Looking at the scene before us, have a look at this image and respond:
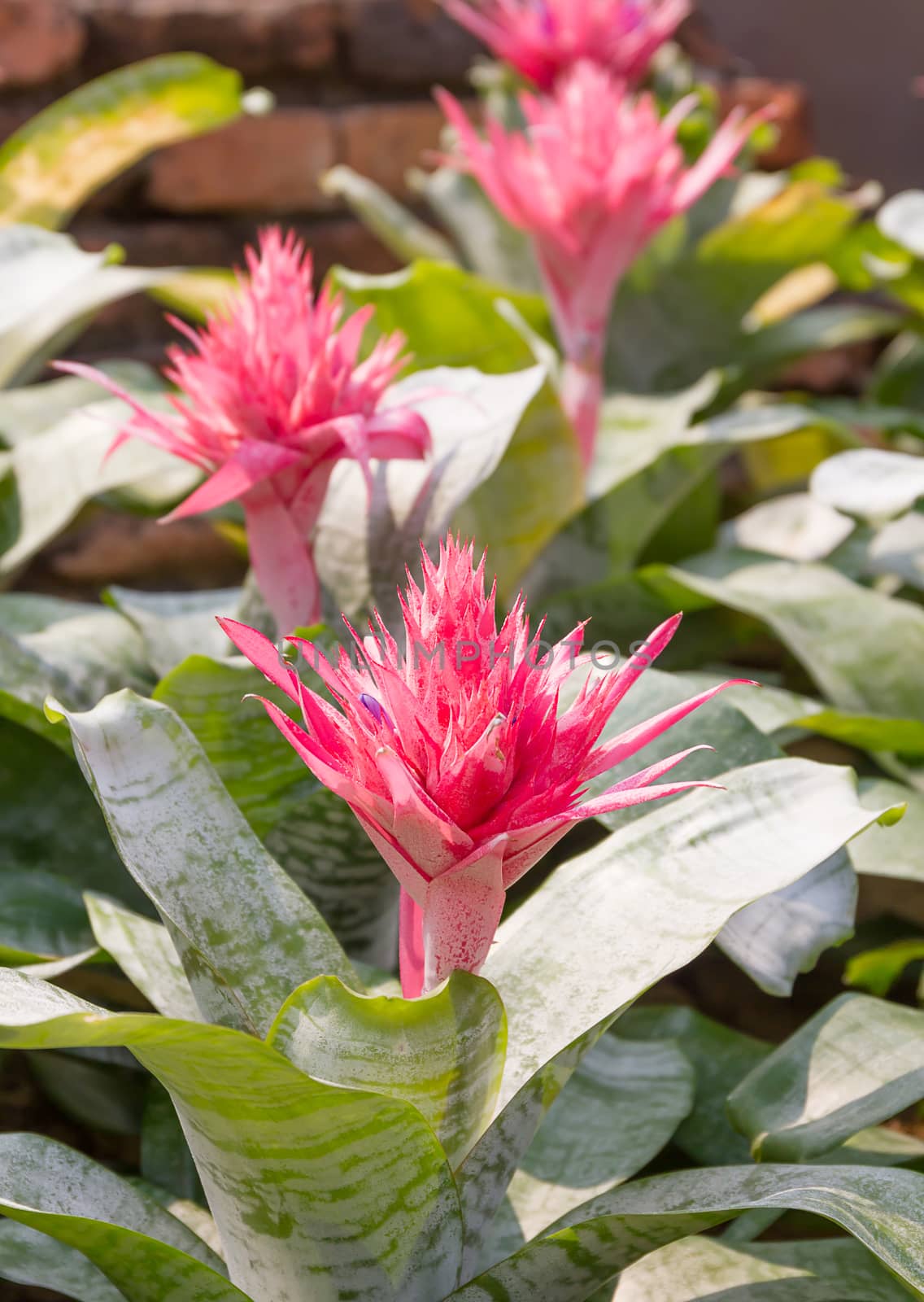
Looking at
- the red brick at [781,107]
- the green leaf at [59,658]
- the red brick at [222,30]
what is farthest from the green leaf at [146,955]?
the red brick at [781,107]

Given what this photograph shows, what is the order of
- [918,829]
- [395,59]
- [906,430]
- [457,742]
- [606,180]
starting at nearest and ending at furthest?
1. [457,742]
2. [918,829]
3. [606,180]
4. [906,430]
5. [395,59]

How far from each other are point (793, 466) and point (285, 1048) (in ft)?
3.26

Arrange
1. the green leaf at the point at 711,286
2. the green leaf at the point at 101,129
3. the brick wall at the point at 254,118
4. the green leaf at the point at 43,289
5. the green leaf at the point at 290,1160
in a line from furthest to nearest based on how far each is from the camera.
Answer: the brick wall at the point at 254,118
the green leaf at the point at 711,286
the green leaf at the point at 101,129
the green leaf at the point at 43,289
the green leaf at the point at 290,1160

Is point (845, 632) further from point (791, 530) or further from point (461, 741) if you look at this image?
point (461, 741)

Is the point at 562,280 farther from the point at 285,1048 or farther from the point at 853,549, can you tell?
the point at 285,1048

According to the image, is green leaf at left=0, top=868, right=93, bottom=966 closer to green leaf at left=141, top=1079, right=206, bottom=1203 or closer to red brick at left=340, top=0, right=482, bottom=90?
green leaf at left=141, top=1079, right=206, bottom=1203

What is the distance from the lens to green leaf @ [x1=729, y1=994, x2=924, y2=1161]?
49 cm

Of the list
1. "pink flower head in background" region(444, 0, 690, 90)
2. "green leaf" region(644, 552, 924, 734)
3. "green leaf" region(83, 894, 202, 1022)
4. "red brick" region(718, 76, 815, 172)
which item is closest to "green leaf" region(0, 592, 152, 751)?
"green leaf" region(83, 894, 202, 1022)

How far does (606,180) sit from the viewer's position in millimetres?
823

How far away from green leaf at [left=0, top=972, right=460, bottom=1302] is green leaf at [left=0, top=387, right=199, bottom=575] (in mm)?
437

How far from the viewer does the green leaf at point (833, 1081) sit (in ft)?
1.61

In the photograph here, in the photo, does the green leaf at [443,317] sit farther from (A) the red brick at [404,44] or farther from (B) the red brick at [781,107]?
(B) the red brick at [781,107]

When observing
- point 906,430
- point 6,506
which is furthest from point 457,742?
point 906,430

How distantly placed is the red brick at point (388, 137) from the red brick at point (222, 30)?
7 centimetres
